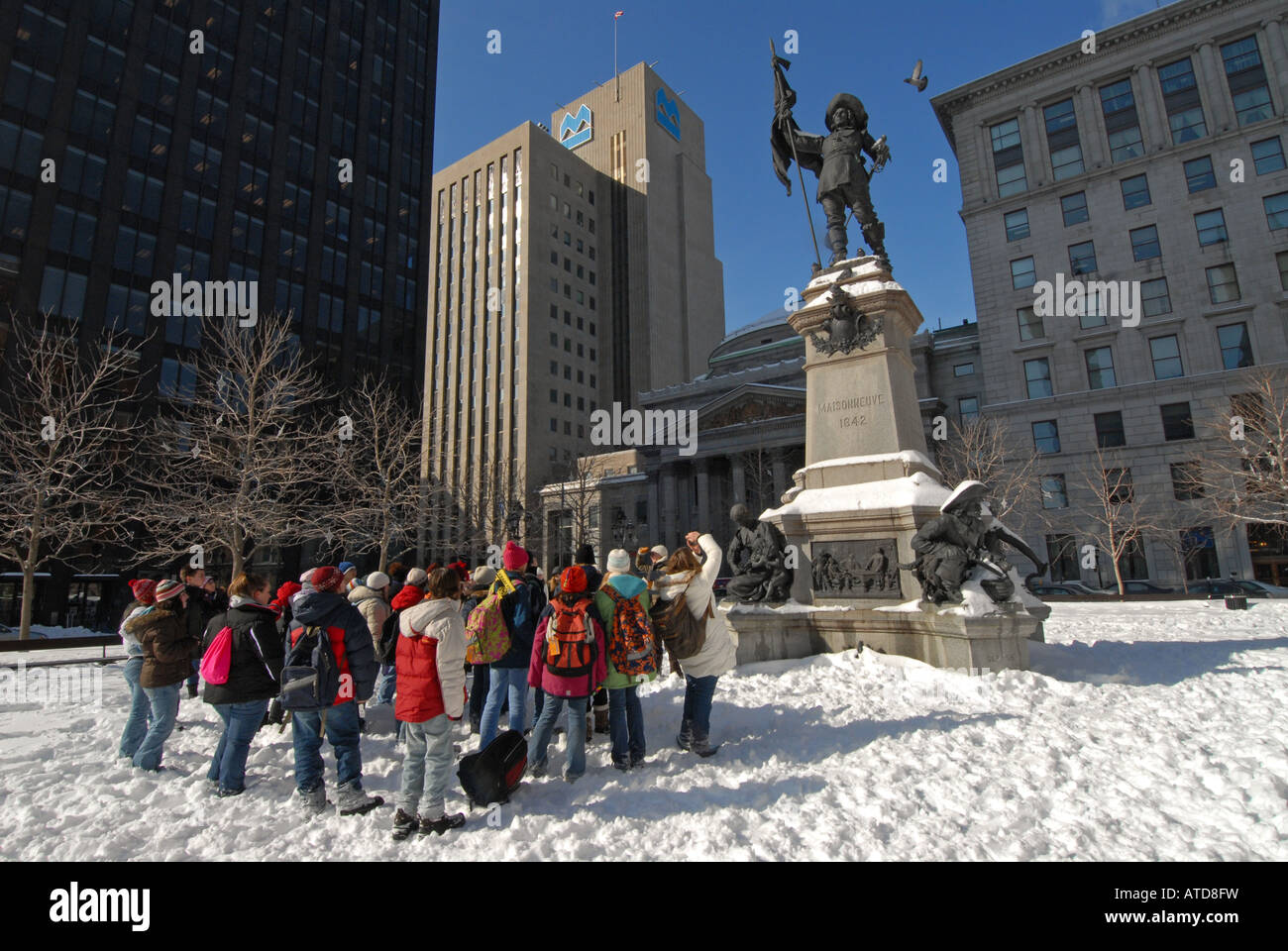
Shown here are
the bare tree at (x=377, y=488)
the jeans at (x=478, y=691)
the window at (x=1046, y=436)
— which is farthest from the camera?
the window at (x=1046, y=436)

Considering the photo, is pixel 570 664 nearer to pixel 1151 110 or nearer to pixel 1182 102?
pixel 1151 110

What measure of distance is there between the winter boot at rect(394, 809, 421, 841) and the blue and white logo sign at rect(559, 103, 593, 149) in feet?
357

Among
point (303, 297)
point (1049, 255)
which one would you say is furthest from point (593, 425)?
point (1049, 255)

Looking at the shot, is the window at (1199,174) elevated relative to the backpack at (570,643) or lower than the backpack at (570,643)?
elevated

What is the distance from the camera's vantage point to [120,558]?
35469 millimetres

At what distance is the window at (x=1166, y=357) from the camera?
1549 inches

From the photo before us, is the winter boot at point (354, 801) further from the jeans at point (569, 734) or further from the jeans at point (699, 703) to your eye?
the jeans at point (699, 703)

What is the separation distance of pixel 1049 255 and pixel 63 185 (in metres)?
61.8

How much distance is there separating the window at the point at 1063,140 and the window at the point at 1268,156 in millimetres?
9022

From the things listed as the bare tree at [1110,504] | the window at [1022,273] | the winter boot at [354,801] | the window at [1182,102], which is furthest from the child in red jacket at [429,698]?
the window at [1182,102]

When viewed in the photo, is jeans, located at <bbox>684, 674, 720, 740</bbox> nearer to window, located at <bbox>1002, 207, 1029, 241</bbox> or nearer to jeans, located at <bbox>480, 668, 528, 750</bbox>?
jeans, located at <bbox>480, 668, 528, 750</bbox>

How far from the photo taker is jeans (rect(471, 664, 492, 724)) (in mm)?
6805

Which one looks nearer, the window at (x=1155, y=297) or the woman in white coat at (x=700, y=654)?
the woman in white coat at (x=700, y=654)

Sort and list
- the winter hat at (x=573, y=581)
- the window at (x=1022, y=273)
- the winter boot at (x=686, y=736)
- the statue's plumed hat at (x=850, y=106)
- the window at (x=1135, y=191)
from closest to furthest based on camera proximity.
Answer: the winter hat at (x=573, y=581) < the winter boot at (x=686, y=736) < the statue's plumed hat at (x=850, y=106) < the window at (x=1135, y=191) < the window at (x=1022, y=273)
